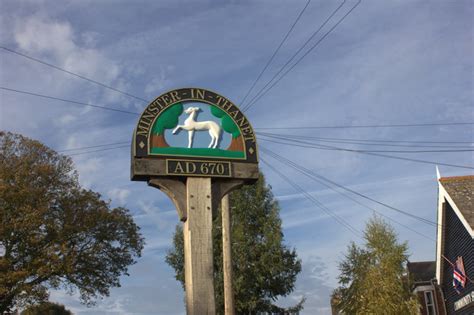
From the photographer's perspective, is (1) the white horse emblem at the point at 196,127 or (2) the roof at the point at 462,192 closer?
(1) the white horse emblem at the point at 196,127

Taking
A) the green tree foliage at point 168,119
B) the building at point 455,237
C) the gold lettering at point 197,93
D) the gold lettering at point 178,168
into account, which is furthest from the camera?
the building at point 455,237

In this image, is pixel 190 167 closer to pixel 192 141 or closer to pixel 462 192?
pixel 192 141

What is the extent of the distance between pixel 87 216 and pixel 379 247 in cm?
1674

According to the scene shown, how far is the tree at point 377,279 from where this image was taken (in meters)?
25.0

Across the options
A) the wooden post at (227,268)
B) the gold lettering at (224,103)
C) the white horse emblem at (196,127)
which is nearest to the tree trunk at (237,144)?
the white horse emblem at (196,127)

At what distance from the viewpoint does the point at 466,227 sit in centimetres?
2455

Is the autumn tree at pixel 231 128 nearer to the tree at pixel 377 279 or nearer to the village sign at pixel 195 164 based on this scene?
the village sign at pixel 195 164

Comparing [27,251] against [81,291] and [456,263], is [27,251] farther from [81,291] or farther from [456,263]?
[456,263]

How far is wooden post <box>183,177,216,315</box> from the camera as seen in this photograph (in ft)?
23.8

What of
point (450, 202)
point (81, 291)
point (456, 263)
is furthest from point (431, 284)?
point (81, 291)

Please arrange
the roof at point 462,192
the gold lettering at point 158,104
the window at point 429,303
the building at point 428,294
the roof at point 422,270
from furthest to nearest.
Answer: the roof at point 422,270 < the window at point 429,303 < the building at point 428,294 < the roof at point 462,192 < the gold lettering at point 158,104

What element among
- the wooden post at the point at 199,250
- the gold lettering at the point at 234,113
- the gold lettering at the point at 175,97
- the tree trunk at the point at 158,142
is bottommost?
the wooden post at the point at 199,250

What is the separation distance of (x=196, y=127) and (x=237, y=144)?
73 cm

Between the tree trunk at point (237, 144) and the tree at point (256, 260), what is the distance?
2230 centimetres
